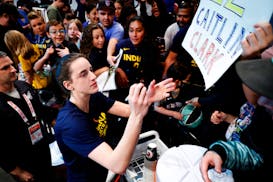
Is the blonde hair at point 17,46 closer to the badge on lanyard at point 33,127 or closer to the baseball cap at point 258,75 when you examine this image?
the badge on lanyard at point 33,127

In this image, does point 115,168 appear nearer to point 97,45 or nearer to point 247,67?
point 247,67

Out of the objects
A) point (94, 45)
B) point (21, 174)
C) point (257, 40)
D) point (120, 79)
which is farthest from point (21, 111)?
point (257, 40)

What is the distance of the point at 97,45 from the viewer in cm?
307

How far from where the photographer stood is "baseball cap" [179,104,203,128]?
6.83 ft

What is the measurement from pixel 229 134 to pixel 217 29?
2.68 feet

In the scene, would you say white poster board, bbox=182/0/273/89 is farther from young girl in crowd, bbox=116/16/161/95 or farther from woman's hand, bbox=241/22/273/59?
young girl in crowd, bbox=116/16/161/95

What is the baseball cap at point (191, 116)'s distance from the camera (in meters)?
2.08

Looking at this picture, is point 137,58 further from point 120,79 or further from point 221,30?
point 221,30

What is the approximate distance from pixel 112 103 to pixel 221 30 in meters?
1.02

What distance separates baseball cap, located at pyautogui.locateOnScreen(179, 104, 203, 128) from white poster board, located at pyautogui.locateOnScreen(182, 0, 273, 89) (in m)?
0.82

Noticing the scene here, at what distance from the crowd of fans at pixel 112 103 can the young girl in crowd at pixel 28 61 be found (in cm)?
1

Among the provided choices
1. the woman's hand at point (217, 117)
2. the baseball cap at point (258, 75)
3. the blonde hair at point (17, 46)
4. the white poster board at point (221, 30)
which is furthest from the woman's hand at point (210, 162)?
the blonde hair at point (17, 46)

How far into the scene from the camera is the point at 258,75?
2.20ft

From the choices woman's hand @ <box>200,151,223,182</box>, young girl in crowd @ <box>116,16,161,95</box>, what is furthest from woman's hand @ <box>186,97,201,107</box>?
woman's hand @ <box>200,151,223,182</box>
